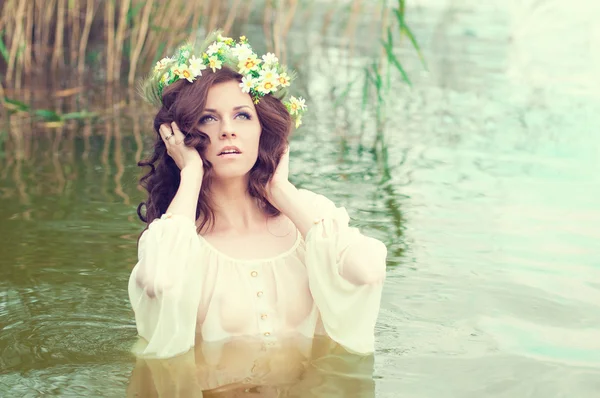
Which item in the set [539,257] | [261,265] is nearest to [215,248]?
[261,265]

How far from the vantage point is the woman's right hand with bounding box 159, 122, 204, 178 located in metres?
3.22

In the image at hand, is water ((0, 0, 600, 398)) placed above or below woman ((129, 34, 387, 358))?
below

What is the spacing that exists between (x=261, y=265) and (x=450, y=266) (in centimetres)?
139

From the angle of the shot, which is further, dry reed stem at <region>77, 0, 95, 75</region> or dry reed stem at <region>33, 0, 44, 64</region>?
dry reed stem at <region>33, 0, 44, 64</region>

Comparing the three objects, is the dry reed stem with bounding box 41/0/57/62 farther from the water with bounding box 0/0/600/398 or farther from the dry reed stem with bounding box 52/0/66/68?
the water with bounding box 0/0/600/398

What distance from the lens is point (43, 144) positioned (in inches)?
259

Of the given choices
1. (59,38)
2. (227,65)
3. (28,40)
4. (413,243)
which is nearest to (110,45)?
(59,38)

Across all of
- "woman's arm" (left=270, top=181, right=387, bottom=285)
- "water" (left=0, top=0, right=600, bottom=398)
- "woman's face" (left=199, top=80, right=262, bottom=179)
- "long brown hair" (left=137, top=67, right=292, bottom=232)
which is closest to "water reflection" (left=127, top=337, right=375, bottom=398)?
"water" (left=0, top=0, right=600, bottom=398)

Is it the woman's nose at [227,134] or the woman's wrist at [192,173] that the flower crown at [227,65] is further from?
the woman's wrist at [192,173]

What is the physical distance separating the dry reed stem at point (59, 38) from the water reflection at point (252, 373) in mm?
5101

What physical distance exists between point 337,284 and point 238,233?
370mm

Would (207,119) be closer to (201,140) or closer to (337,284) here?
(201,140)

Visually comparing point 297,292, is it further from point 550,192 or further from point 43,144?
point 43,144

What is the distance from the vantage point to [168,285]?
303 centimetres
